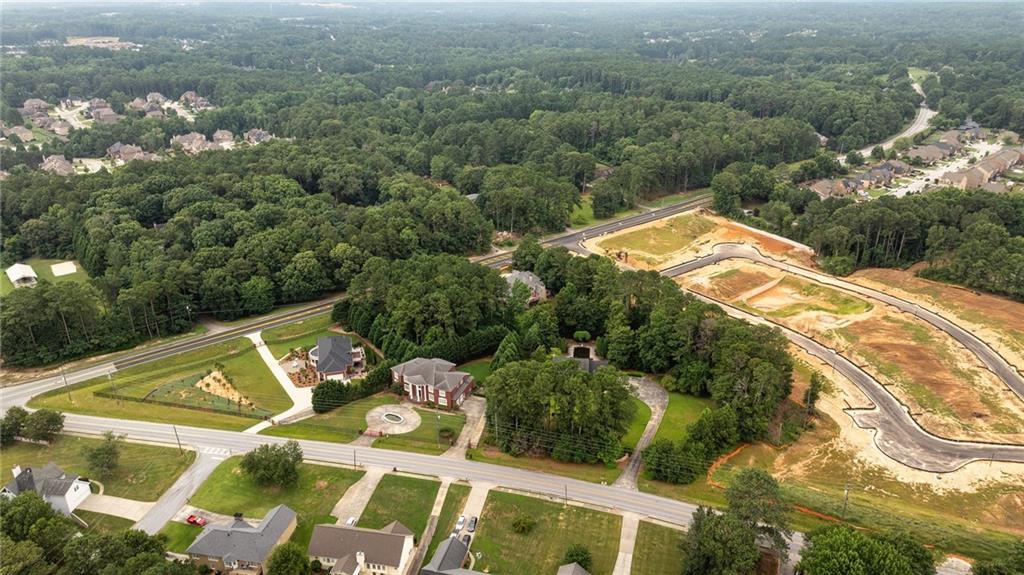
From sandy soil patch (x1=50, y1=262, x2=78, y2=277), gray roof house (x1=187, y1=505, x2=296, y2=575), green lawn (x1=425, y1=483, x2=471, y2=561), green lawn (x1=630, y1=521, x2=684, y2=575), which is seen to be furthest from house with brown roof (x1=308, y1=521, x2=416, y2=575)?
sandy soil patch (x1=50, y1=262, x2=78, y2=277)

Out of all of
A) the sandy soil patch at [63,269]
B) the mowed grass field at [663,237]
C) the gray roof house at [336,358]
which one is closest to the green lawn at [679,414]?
the gray roof house at [336,358]

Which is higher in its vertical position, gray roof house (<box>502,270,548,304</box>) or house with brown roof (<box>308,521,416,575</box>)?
gray roof house (<box>502,270,548,304</box>)

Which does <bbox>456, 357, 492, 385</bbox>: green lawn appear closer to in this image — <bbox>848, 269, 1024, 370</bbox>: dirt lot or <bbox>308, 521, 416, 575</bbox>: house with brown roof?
<bbox>308, 521, 416, 575</bbox>: house with brown roof

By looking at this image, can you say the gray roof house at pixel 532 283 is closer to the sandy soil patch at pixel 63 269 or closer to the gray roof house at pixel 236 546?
the gray roof house at pixel 236 546

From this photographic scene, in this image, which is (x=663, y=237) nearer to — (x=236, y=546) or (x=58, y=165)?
(x=236, y=546)

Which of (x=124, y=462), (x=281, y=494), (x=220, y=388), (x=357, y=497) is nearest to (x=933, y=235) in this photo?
(x=357, y=497)

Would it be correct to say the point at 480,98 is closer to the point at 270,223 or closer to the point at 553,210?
the point at 553,210

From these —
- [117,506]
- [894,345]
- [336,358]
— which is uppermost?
[336,358]
